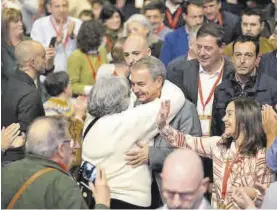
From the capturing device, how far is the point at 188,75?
9070 millimetres

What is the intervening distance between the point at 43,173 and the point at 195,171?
1.16 meters

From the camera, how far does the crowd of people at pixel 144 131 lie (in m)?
6.35

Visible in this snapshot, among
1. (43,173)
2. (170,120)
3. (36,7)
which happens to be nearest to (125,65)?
(170,120)

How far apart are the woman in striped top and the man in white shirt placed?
16.7 feet

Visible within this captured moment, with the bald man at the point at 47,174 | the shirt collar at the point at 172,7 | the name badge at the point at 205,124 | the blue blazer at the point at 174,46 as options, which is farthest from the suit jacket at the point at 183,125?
the shirt collar at the point at 172,7

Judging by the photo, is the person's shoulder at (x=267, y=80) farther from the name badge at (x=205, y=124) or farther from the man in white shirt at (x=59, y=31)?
the man in white shirt at (x=59, y=31)

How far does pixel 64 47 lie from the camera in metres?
12.4

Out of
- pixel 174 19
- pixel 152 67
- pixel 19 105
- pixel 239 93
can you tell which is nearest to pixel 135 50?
pixel 239 93

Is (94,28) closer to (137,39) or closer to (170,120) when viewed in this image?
(137,39)

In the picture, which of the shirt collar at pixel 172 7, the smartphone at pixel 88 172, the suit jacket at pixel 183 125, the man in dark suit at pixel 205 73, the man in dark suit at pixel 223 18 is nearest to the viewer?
the smartphone at pixel 88 172

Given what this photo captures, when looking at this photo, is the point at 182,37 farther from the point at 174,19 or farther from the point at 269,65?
the point at 269,65

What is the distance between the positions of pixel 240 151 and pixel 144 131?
2.52 feet

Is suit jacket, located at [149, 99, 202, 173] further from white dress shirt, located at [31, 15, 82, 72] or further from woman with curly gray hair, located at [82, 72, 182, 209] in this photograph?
white dress shirt, located at [31, 15, 82, 72]

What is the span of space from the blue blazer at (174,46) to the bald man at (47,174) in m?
4.84
